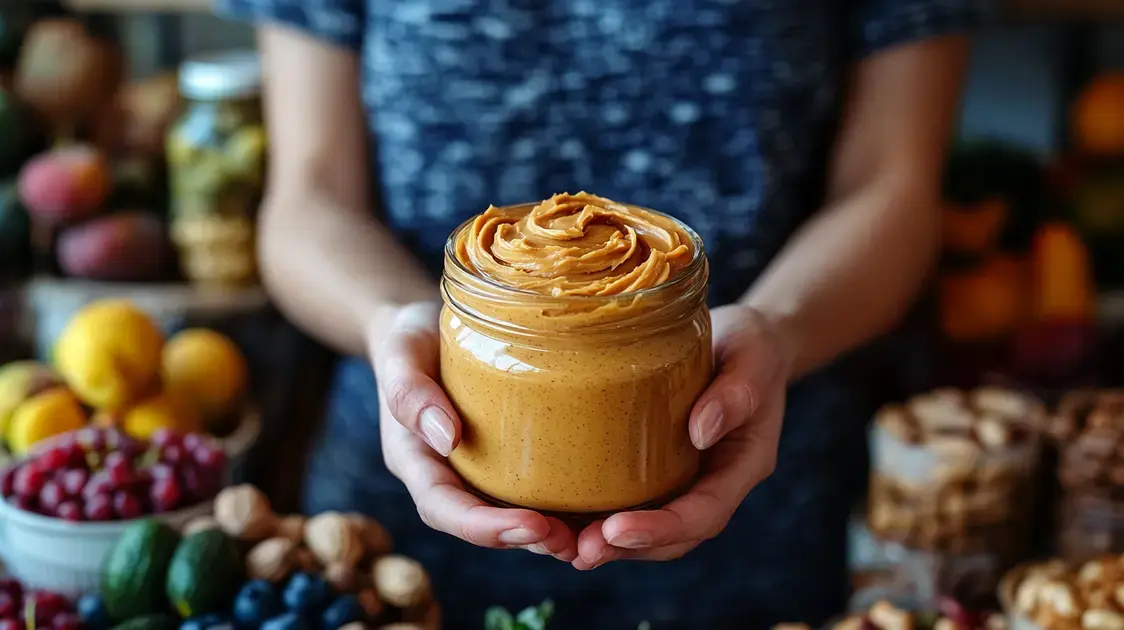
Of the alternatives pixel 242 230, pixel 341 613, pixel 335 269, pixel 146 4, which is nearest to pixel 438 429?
pixel 341 613

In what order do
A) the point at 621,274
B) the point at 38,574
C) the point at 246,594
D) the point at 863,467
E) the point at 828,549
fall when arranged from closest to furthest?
1. the point at 621,274
2. the point at 246,594
3. the point at 38,574
4. the point at 828,549
5. the point at 863,467

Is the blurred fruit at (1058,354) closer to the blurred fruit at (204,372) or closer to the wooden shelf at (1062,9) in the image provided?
the wooden shelf at (1062,9)

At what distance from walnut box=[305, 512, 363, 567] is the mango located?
2.79 feet

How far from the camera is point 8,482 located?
44.6 inches

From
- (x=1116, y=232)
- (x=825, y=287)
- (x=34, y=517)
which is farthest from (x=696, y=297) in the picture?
(x=1116, y=232)

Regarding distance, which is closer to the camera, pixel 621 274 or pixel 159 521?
pixel 621 274

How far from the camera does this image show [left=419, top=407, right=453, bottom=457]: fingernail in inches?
30.0

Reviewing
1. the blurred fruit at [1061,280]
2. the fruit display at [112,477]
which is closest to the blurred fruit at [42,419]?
the fruit display at [112,477]

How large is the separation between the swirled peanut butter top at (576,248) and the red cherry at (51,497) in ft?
1.84

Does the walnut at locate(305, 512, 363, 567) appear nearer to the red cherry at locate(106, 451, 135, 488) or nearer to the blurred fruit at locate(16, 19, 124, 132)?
the red cherry at locate(106, 451, 135, 488)

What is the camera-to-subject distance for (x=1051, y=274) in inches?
72.4

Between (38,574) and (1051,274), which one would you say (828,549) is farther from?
(38,574)

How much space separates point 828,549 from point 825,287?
1.53ft

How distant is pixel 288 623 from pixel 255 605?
4 centimetres
